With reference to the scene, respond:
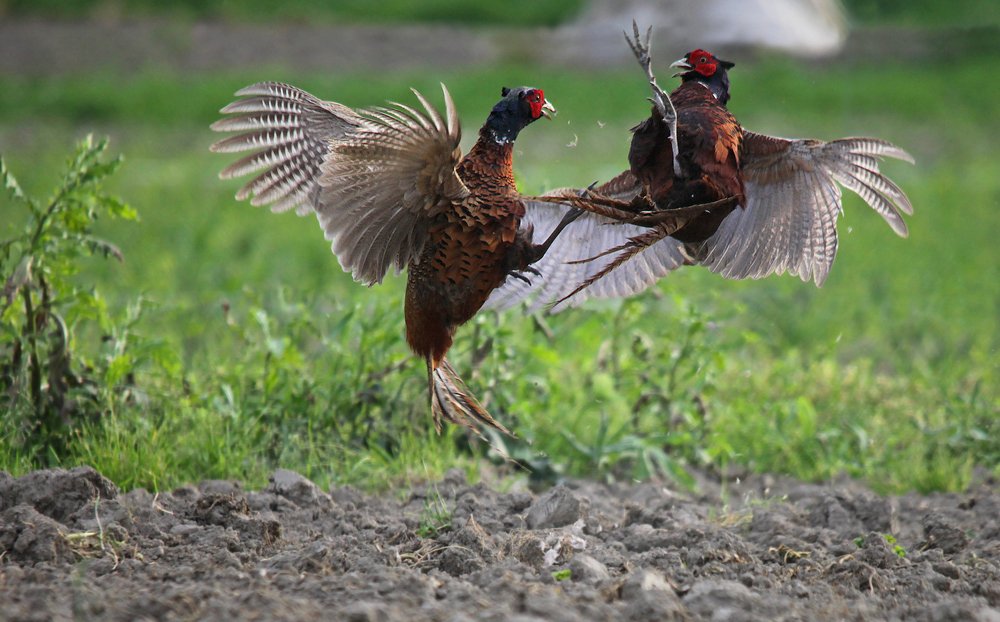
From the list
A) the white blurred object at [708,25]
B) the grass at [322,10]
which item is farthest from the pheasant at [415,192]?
the grass at [322,10]

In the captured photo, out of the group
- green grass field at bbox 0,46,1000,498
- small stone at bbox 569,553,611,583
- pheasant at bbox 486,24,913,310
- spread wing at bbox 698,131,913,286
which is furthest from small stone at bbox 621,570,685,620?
green grass field at bbox 0,46,1000,498

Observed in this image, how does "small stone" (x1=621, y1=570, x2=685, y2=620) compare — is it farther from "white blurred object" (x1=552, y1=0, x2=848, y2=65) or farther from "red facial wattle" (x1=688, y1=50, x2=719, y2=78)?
"white blurred object" (x1=552, y1=0, x2=848, y2=65)

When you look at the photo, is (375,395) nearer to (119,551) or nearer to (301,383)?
(301,383)

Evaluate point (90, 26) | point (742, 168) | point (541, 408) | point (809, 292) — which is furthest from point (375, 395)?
point (90, 26)

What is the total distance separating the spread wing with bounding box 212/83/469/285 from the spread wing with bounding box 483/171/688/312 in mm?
640

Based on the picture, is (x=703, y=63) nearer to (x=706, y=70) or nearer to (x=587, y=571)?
(x=706, y=70)

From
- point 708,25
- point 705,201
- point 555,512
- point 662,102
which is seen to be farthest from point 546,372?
point 708,25

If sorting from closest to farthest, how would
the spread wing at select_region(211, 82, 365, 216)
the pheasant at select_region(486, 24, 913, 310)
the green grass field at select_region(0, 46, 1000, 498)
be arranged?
the pheasant at select_region(486, 24, 913, 310)
the spread wing at select_region(211, 82, 365, 216)
the green grass field at select_region(0, 46, 1000, 498)

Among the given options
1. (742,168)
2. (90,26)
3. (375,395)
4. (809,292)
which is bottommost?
(375,395)

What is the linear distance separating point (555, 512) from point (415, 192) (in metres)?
1.17

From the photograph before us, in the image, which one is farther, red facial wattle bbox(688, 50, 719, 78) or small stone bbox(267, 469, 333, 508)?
small stone bbox(267, 469, 333, 508)

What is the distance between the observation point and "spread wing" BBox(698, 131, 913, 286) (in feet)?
9.80

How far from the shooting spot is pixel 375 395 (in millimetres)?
3744

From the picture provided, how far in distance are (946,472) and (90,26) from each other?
67.5 feet
